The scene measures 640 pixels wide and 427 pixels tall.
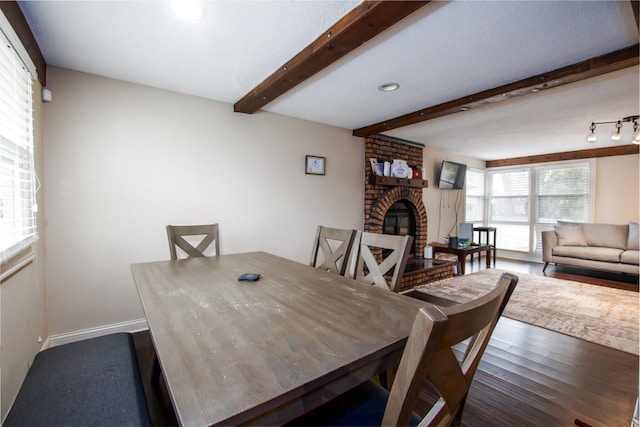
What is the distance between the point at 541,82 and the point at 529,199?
191 inches

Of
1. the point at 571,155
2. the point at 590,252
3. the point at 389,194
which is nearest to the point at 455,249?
the point at 389,194

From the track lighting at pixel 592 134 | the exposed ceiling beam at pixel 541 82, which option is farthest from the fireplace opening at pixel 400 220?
the track lighting at pixel 592 134

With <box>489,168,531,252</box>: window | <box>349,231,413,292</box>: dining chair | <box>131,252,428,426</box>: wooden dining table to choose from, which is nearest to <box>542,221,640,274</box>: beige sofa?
<box>489,168,531,252</box>: window

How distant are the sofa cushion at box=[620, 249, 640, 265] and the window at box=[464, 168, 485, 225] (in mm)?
2448

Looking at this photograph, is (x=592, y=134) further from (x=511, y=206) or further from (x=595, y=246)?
(x=511, y=206)

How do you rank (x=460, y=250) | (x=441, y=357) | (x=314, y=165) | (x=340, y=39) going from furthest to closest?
(x=460, y=250) < (x=314, y=165) < (x=340, y=39) < (x=441, y=357)

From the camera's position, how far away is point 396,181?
14.3 ft

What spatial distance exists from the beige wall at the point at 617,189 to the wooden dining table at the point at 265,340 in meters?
6.42

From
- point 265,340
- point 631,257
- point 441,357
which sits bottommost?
point 631,257

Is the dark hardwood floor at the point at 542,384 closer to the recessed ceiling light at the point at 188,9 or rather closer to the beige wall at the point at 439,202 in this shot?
the recessed ceiling light at the point at 188,9

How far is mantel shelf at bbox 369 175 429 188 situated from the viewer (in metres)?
4.17

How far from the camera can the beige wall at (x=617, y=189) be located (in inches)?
195

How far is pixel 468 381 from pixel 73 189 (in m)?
2.87

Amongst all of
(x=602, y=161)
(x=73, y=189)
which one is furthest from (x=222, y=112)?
(x=602, y=161)
